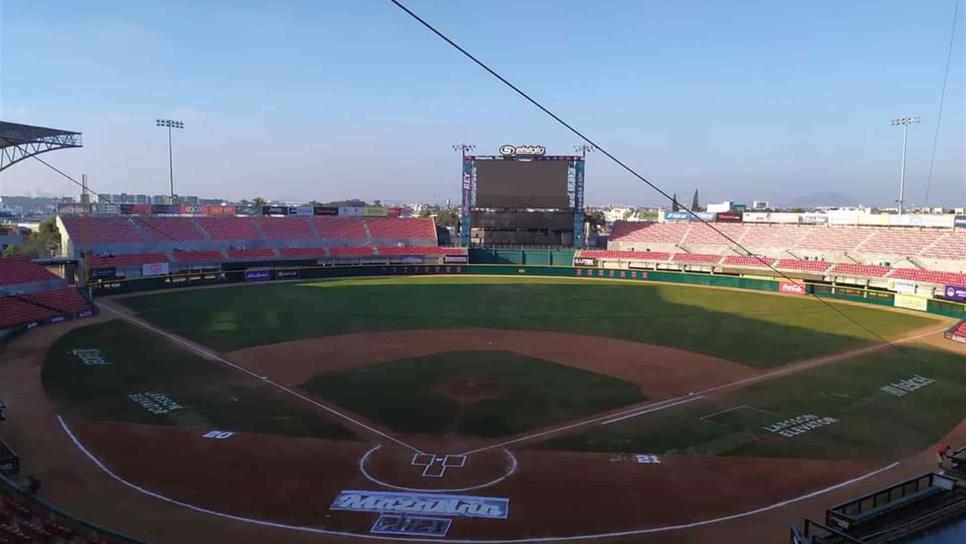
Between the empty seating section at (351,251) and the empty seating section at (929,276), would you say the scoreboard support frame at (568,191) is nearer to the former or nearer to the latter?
the empty seating section at (351,251)

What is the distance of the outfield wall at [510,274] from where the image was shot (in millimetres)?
52562

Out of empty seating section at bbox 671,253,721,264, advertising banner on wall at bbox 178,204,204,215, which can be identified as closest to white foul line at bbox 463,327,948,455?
empty seating section at bbox 671,253,721,264

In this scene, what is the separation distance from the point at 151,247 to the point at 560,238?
47.9 meters

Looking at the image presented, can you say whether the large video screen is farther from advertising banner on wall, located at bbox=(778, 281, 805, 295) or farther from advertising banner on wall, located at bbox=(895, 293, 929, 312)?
advertising banner on wall, located at bbox=(895, 293, 929, 312)

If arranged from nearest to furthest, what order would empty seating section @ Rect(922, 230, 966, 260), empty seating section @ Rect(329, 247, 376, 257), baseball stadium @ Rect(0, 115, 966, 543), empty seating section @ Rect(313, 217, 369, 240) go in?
baseball stadium @ Rect(0, 115, 966, 543) → empty seating section @ Rect(922, 230, 966, 260) → empty seating section @ Rect(329, 247, 376, 257) → empty seating section @ Rect(313, 217, 369, 240)

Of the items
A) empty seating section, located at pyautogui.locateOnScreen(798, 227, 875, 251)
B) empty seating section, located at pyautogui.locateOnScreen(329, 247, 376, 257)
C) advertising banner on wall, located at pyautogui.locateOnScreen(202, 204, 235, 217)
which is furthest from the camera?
advertising banner on wall, located at pyautogui.locateOnScreen(202, 204, 235, 217)

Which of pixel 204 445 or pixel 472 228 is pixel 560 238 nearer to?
pixel 472 228

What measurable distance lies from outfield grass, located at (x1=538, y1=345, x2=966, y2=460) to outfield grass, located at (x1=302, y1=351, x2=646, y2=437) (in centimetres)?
245

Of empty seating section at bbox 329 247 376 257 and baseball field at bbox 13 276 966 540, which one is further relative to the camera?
empty seating section at bbox 329 247 376 257

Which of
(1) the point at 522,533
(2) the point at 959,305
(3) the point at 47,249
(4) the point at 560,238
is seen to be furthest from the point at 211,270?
(2) the point at 959,305

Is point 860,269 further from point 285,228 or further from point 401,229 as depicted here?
point 285,228

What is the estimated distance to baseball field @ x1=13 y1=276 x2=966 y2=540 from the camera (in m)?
17.1

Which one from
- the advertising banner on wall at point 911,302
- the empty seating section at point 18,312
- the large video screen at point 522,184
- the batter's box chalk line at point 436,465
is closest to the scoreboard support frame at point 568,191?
the large video screen at point 522,184

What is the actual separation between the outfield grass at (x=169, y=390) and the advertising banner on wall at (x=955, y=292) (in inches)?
1947
